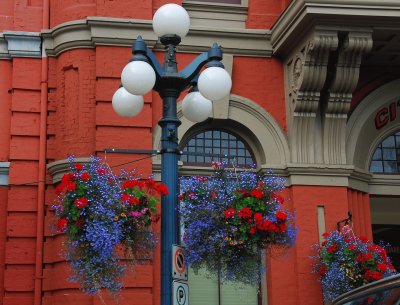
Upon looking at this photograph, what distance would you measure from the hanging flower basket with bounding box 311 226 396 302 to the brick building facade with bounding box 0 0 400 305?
532 millimetres

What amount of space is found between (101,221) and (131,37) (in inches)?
233

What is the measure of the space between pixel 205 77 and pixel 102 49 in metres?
5.69

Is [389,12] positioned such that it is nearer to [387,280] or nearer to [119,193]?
[119,193]

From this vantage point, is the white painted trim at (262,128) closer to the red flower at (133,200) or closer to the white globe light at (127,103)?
the white globe light at (127,103)

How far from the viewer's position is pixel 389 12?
470 inches

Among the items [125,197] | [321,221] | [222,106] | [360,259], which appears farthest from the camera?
[222,106]

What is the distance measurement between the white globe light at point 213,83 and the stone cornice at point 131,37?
566cm

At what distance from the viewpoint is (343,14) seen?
465 inches

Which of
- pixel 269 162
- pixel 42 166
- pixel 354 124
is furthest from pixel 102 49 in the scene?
pixel 354 124

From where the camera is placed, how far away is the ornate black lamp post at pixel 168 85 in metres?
7.23

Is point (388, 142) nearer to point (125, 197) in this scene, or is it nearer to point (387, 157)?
point (387, 157)

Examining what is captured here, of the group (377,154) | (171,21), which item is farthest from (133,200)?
(377,154)

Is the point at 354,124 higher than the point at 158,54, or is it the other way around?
the point at 158,54

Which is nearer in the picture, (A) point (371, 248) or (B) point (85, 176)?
(B) point (85, 176)
